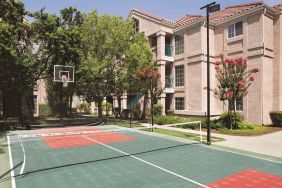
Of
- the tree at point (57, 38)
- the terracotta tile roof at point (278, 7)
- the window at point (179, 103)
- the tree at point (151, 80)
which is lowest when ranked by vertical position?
the window at point (179, 103)

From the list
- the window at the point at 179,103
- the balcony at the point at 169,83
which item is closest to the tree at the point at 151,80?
the balcony at the point at 169,83

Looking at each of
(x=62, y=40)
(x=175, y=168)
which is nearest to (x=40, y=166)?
(x=175, y=168)

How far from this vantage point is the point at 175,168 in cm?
1095

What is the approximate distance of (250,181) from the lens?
30.9 ft

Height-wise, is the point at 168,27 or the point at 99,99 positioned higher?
the point at 168,27

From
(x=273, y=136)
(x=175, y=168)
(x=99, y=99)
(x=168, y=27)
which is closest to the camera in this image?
(x=175, y=168)

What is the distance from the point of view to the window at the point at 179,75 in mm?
32250

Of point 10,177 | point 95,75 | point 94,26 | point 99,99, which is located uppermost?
point 94,26

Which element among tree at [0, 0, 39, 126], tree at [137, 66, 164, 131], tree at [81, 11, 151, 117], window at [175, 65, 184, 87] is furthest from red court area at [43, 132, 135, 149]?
window at [175, 65, 184, 87]

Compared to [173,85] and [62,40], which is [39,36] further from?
[173,85]

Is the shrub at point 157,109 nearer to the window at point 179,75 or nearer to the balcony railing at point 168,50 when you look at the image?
the window at point 179,75

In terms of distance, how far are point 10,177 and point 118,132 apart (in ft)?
41.0

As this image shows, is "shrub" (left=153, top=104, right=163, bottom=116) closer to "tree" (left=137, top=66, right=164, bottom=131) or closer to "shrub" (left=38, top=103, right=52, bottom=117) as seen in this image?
"tree" (left=137, top=66, right=164, bottom=131)

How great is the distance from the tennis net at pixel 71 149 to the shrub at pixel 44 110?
20791 mm
